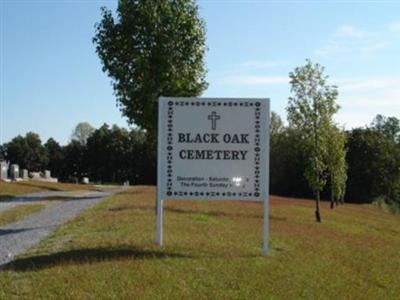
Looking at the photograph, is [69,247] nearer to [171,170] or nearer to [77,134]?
[171,170]

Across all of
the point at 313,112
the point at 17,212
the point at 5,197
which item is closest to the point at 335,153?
the point at 313,112

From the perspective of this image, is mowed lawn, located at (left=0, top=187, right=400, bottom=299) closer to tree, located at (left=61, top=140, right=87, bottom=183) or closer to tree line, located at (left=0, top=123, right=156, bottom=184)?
tree line, located at (left=0, top=123, right=156, bottom=184)

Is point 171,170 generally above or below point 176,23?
below

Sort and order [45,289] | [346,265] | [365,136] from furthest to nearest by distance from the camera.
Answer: [365,136]
[346,265]
[45,289]

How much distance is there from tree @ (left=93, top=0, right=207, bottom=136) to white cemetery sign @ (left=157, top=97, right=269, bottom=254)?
1172 centimetres

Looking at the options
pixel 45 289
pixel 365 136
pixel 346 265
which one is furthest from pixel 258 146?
pixel 365 136

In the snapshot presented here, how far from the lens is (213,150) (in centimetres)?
1358

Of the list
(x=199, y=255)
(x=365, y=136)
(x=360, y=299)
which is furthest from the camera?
(x=365, y=136)

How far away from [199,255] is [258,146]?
100 inches

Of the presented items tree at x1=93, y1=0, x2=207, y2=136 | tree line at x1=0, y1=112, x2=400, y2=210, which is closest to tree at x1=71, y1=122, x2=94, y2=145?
tree line at x1=0, y1=112, x2=400, y2=210

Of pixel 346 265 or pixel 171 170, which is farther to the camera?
pixel 346 265

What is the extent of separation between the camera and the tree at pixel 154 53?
83.4 feet

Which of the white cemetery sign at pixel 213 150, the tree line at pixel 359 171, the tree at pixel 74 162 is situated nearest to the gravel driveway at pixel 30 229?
the white cemetery sign at pixel 213 150

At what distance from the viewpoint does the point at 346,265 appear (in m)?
14.7
